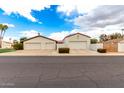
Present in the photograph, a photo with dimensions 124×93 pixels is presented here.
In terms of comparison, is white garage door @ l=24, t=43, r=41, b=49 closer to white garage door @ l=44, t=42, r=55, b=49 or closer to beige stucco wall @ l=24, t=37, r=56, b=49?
beige stucco wall @ l=24, t=37, r=56, b=49

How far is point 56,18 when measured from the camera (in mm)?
19891

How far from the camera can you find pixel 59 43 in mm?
26484

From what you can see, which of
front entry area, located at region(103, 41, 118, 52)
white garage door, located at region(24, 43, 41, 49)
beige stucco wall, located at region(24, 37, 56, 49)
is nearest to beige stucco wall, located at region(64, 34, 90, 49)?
front entry area, located at region(103, 41, 118, 52)

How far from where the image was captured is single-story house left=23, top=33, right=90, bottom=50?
26.6m

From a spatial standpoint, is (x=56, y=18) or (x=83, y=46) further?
(x=83, y=46)

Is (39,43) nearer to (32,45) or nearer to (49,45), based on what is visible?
(32,45)

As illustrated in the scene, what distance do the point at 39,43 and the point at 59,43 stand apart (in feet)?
15.7

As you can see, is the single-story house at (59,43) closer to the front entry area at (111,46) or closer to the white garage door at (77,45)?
the white garage door at (77,45)

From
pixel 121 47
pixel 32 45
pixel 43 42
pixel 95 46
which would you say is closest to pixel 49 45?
pixel 43 42

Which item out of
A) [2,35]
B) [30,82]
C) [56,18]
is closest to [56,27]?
[56,18]

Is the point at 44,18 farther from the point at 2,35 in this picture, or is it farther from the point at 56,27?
the point at 2,35

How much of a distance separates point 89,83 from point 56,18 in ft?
48.0

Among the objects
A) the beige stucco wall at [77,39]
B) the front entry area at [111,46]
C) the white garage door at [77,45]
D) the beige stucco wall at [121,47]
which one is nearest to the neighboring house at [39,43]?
the beige stucco wall at [77,39]

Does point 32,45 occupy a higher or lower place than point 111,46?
higher
